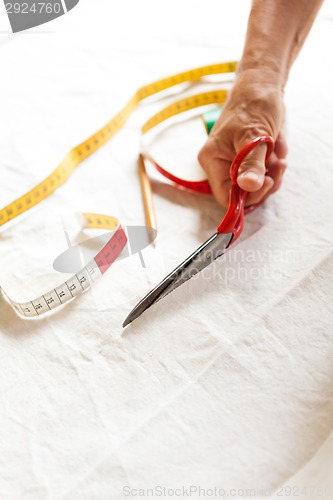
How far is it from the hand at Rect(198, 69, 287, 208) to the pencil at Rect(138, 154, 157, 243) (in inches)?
4.5

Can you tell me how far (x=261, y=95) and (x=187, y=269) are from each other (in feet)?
1.19

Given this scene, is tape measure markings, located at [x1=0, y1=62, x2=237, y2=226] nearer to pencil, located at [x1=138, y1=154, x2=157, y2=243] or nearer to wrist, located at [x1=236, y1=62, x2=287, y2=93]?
pencil, located at [x1=138, y1=154, x2=157, y2=243]

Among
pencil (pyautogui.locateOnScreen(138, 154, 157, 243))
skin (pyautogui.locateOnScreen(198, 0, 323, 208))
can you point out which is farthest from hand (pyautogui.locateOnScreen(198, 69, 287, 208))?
pencil (pyautogui.locateOnScreen(138, 154, 157, 243))

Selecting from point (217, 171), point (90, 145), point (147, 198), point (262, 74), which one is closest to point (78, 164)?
point (90, 145)

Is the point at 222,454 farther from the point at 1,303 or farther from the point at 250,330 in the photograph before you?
the point at 1,303

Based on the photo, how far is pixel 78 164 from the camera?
1.22m

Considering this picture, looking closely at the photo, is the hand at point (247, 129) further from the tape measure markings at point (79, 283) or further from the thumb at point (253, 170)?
the tape measure markings at point (79, 283)

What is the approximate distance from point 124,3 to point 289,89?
1.81 ft

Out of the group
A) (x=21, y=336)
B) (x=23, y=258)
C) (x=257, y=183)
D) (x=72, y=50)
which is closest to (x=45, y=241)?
(x=23, y=258)

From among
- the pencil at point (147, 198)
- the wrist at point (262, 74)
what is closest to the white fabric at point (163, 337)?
the pencil at point (147, 198)

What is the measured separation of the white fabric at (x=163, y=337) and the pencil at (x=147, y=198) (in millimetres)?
15

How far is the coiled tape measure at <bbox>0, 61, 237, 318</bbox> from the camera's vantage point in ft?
3.23

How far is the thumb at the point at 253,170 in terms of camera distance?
1.01m

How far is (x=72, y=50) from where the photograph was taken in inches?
58.2
